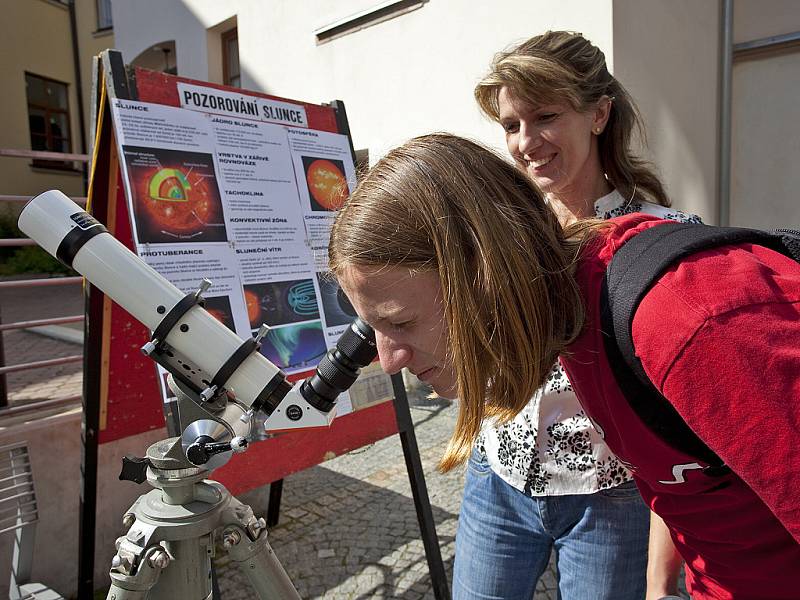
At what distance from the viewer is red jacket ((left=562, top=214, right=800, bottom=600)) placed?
0.62 metres

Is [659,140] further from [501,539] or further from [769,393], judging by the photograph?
[769,393]

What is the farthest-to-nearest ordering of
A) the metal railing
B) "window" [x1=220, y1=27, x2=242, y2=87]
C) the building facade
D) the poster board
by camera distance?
"window" [x1=220, y1=27, x2=242, y2=87] < the building facade < the metal railing < the poster board

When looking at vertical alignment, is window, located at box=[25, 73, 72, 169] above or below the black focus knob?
above

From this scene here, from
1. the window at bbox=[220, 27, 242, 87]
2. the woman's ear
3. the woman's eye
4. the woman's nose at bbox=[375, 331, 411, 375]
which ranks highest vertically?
the window at bbox=[220, 27, 242, 87]

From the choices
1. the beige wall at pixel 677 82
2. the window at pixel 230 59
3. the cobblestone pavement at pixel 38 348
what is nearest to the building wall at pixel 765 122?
the beige wall at pixel 677 82

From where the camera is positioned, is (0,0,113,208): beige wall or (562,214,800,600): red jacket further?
(0,0,113,208): beige wall

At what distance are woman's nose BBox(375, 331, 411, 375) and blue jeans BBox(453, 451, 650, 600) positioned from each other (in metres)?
0.65

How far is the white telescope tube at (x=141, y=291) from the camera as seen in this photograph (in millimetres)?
1359

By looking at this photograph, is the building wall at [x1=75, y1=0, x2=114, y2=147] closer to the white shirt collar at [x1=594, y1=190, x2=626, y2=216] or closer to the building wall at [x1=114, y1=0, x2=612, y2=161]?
the building wall at [x1=114, y1=0, x2=612, y2=161]

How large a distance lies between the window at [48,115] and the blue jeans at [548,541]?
16.0 m

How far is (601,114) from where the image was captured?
159 cm

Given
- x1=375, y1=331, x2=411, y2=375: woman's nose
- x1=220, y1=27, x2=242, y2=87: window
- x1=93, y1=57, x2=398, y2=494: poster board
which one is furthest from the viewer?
x1=220, y1=27, x2=242, y2=87: window

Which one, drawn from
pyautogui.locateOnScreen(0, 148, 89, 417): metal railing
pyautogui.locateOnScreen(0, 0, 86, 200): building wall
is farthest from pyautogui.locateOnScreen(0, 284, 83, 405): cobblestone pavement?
pyautogui.locateOnScreen(0, 0, 86, 200): building wall

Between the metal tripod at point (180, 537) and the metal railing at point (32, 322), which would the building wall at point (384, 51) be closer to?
the metal railing at point (32, 322)
